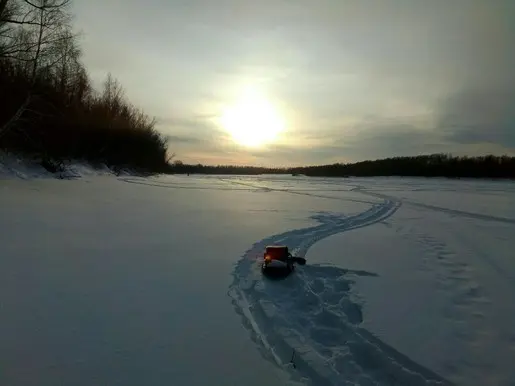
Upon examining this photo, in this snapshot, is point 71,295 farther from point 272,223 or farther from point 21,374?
point 272,223

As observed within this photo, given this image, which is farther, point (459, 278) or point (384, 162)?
point (384, 162)

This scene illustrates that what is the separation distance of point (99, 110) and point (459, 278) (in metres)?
36.1

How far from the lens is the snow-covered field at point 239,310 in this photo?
2336mm

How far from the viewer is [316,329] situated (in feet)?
10.0

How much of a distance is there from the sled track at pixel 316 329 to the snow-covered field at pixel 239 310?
0.01 m

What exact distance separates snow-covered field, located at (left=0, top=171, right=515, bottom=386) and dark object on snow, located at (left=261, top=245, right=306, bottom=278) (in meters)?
0.12

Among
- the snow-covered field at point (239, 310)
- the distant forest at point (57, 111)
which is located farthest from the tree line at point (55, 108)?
the snow-covered field at point (239, 310)

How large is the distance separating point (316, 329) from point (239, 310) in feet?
2.26

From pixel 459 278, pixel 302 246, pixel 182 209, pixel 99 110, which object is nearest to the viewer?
pixel 459 278

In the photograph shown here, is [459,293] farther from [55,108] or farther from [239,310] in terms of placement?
[55,108]

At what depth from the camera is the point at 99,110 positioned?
1378 inches

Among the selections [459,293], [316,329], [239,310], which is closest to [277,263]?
[239,310]

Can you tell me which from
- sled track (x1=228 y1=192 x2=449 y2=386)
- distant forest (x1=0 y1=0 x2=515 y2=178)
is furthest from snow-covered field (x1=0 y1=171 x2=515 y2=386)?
distant forest (x1=0 y1=0 x2=515 y2=178)

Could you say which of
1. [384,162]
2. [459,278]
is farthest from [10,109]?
[384,162]
